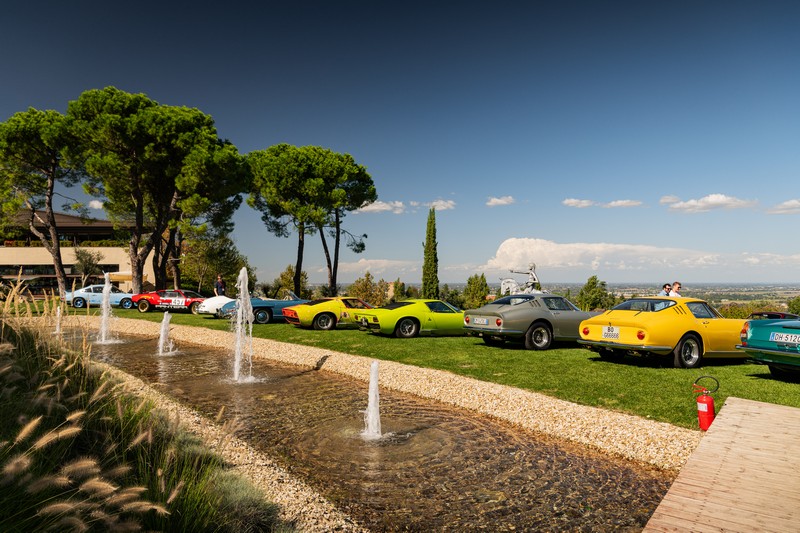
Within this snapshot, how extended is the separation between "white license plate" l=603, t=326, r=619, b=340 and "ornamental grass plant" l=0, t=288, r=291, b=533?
23.9ft

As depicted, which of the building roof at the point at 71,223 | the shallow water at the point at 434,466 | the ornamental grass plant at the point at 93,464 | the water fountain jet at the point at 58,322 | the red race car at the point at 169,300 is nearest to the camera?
the ornamental grass plant at the point at 93,464

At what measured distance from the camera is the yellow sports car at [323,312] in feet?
Result: 51.2

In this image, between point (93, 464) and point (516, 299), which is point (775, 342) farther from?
point (93, 464)

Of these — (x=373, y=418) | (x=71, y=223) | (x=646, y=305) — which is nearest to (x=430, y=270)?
(x=646, y=305)

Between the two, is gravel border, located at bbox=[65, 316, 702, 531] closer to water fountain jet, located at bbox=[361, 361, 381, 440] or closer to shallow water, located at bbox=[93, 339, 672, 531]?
shallow water, located at bbox=[93, 339, 672, 531]

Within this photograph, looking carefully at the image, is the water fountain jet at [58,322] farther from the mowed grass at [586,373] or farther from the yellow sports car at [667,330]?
the yellow sports car at [667,330]

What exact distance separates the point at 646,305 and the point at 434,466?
6451mm

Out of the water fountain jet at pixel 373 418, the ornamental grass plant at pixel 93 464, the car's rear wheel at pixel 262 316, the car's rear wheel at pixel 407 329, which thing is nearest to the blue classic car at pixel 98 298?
the car's rear wheel at pixel 262 316

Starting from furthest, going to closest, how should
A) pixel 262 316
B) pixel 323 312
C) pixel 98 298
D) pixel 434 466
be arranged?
pixel 98 298
pixel 262 316
pixel 323 312
pixel 434 466

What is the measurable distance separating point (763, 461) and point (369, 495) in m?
3.58

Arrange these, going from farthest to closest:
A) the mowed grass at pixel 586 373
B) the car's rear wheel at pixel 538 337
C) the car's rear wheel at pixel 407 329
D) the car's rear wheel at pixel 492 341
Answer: the car's rear wheel at pixel 407 329, the car's rear wheel at pixel 492 341, the car's rear wheel at pixel 538 337, the mowed grass at pixel 586 373

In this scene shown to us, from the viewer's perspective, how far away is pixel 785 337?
7.22 metres

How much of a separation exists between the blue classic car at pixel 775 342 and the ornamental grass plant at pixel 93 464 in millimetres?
7773

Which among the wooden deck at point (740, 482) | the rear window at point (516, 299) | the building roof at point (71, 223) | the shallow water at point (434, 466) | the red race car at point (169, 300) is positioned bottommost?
the shallow water at point (434, 466)
